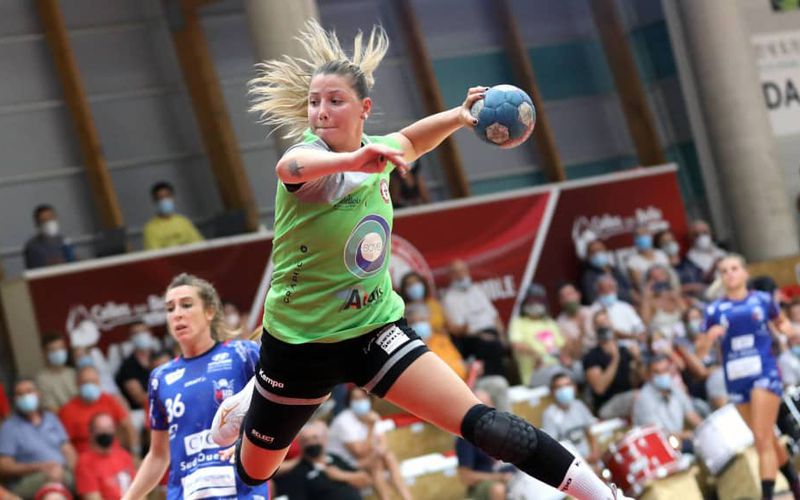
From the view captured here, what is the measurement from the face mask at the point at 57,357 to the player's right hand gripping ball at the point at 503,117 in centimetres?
684

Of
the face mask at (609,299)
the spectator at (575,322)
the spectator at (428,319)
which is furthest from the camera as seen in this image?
the face mask at (609,299)

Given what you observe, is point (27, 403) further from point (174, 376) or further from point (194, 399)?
point (194, 399)

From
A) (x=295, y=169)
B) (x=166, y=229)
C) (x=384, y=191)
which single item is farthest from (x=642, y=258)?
(x=295, y=169)

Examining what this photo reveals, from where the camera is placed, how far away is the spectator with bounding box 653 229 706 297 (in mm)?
14477

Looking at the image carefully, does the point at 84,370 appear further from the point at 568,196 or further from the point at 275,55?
the point at 568,196

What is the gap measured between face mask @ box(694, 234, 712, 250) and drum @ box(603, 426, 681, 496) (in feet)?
17.9

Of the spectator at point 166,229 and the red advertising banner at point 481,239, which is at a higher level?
the spectator at point 166,229

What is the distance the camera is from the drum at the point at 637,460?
10.1 m

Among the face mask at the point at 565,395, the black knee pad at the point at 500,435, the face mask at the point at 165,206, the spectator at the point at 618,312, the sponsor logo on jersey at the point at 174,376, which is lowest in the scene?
the face mask at the point at 565,395

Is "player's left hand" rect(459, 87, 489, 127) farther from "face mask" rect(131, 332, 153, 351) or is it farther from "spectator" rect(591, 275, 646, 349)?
"spectator" rect(591, 275, 646, 349)

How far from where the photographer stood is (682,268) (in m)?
14.9

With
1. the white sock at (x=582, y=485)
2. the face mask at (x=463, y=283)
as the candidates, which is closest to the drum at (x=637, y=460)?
the face mask at (x=463, y=283)

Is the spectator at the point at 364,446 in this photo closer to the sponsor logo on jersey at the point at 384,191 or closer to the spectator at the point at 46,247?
the spectator at the point at 46,247

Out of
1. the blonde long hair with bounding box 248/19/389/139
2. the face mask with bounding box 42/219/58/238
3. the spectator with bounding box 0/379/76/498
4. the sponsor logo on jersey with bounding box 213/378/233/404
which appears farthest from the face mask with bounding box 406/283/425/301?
the blonde long hair with bounding box 248/19/389/139
